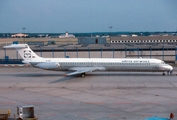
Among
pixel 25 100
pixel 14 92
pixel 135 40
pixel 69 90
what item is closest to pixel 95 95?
pixel 69 90

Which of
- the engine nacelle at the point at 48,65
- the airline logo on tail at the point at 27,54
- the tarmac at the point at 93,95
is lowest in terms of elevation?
the tarmac at the point at 93,95

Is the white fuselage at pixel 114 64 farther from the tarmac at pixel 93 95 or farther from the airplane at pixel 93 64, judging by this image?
the tarmac at pixel 93 95

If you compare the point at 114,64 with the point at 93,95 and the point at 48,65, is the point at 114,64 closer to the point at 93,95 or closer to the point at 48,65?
the point at 48,65

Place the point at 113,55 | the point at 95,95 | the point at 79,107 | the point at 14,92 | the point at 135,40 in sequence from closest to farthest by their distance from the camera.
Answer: the point at 79,107
the point at 95,95
the point at 14,92
the point at 113,55
the point at 135,40

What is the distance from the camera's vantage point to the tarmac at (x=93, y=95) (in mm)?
21156

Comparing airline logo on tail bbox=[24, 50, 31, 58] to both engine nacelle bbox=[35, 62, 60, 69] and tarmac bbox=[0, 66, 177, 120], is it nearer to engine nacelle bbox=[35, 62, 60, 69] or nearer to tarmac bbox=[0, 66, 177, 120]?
engine nacelle bbox=[35, 62, 60, 69]

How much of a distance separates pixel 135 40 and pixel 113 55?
5498cm

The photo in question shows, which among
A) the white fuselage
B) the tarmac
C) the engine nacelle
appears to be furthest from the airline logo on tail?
the tarmac

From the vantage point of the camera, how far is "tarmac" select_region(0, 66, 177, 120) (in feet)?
69.4

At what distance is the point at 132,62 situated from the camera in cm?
3888

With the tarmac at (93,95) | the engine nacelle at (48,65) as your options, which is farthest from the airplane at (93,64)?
the tarmac at (93,95)

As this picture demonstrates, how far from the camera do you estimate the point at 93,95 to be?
2753cm

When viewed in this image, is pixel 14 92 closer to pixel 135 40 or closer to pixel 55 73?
pixel 55 73

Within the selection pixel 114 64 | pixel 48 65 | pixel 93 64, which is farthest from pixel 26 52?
pixel 114 64
